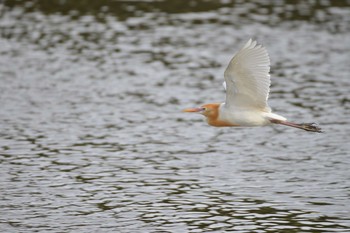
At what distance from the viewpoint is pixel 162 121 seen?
45.4ft

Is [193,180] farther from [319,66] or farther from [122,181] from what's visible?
[319,66]

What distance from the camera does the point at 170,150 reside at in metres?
12.3

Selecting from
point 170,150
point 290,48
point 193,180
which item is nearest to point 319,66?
point 290,48

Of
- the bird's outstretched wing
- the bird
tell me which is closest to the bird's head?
the bird

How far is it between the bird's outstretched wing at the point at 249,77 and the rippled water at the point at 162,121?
1.06 m

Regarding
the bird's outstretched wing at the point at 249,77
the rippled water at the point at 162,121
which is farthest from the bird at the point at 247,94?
the rippled water at the point at 162,121

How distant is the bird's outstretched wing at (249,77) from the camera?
961cm

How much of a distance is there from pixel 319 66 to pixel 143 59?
3476mm

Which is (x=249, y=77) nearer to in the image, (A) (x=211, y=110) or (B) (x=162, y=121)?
(A) (x=211, y=110)

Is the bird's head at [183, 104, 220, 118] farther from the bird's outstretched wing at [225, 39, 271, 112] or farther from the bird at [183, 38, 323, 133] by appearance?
the bird's outstretched wing at [225, 39, 271, 112]

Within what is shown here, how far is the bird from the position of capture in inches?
380

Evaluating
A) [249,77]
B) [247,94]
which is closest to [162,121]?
[247,94]

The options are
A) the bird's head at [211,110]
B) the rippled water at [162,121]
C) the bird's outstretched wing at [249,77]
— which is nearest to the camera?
the bird's outstretched wing at [249,77]

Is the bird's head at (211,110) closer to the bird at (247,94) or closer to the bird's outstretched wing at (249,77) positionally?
the bird at (247,94)
